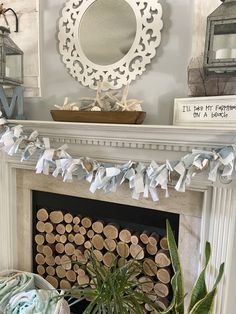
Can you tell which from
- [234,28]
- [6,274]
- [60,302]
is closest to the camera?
[234,28]

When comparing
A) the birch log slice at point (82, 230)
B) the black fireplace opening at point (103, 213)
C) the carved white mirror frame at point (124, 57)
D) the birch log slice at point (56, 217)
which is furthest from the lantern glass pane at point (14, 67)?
the birch log slice at point (82, 230)

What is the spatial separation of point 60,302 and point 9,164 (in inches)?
31.6

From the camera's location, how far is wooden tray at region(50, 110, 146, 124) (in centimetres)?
127

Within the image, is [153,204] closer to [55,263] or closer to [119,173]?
[119,173]

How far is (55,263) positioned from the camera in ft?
5.62

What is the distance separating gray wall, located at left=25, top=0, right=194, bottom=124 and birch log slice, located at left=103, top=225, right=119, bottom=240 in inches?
22.5

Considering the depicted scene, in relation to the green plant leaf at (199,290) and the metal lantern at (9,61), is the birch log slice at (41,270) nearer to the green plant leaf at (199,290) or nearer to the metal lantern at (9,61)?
the green plant leaf at (199,290)

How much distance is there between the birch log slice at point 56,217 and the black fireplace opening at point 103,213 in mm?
19

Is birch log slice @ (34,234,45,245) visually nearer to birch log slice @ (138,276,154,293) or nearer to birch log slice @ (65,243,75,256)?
birch log slice @ (65,243,75,256)

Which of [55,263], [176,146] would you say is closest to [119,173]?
[176,146]

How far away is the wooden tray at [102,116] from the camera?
127 cm

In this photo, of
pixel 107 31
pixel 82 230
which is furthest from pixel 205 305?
pixel 107 31

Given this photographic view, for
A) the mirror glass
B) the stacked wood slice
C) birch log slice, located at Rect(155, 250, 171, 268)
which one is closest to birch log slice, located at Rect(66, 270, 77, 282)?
the stacked wood slice

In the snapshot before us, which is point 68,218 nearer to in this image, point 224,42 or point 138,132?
point 138,132
